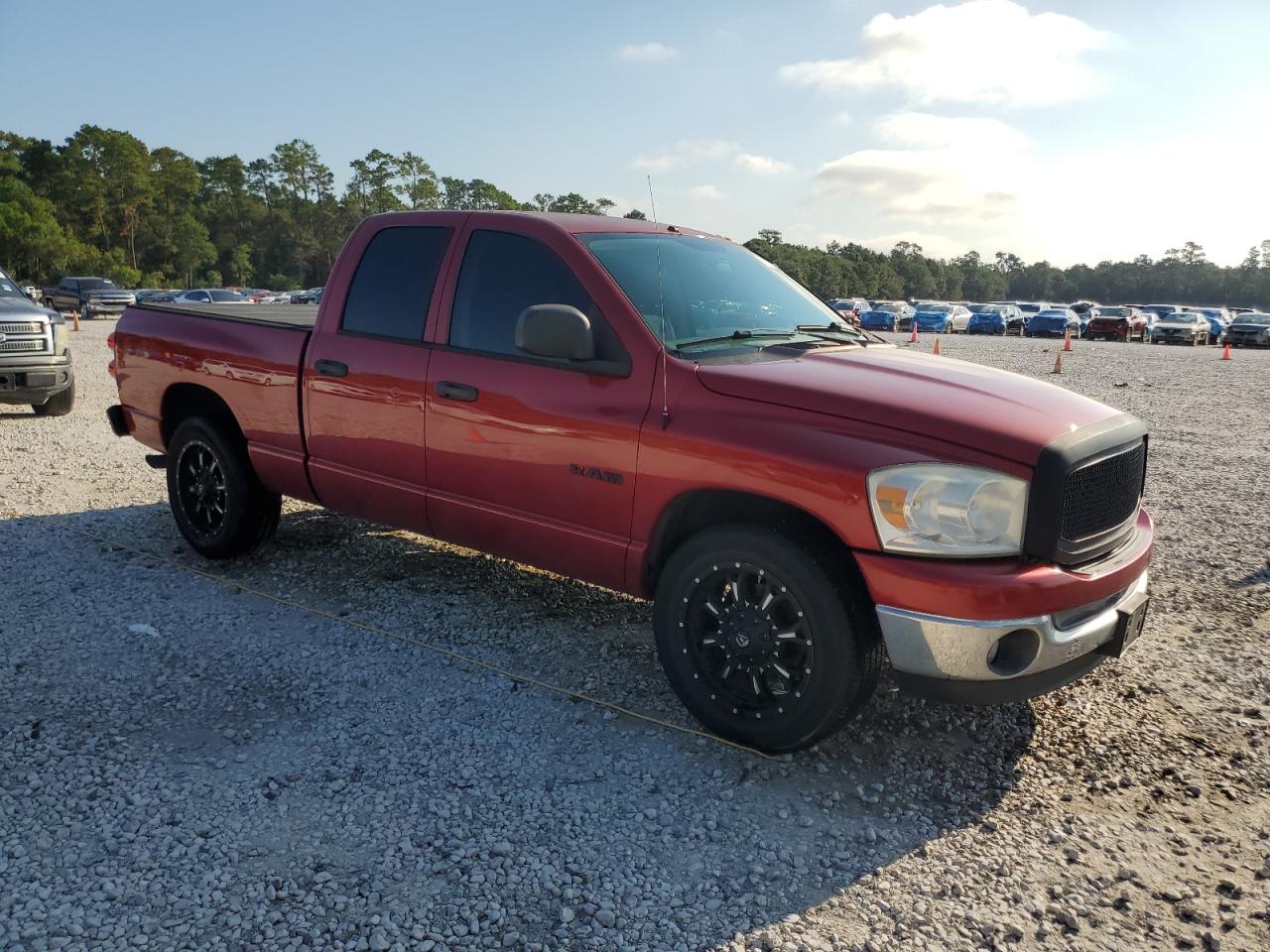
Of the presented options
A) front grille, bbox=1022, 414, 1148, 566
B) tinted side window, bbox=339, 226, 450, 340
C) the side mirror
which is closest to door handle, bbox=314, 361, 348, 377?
tinted side window, bbox=339, 226, 450, 340

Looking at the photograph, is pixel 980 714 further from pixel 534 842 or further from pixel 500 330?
pixel 500 330

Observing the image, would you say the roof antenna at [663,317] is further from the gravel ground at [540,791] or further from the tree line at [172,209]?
the tree line at [172,209]

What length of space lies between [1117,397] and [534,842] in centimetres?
1598

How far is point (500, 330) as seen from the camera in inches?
169

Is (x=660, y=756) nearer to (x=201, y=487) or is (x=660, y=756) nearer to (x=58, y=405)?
(x=201, y=487)

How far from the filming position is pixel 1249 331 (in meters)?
40.5

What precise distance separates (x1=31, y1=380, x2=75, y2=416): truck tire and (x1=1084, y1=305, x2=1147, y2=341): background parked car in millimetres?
44172

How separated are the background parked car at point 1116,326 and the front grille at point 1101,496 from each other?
46.1 meters

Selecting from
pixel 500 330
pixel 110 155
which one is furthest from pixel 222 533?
pixel 110 155

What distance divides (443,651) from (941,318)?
47338mm

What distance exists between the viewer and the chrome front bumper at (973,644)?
3078 millimetres

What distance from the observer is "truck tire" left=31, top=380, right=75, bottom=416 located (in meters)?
11.3

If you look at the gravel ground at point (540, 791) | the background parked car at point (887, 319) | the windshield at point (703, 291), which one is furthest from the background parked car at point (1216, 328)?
the gravel ground at point (540, 791)

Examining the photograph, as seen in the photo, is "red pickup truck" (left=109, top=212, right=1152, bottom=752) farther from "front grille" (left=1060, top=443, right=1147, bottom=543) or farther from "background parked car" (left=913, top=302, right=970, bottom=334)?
"background parked car" (left=913, top=302, right=970, bottom=334)
